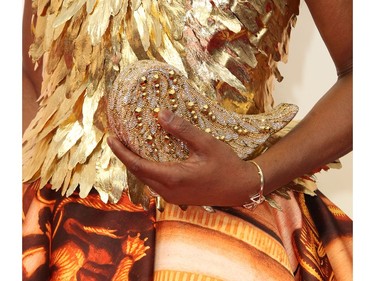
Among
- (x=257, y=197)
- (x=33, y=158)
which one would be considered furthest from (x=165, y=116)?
(x=33, y=158)

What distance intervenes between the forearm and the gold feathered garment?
0.24 ft

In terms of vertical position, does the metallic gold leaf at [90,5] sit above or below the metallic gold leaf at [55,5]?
above

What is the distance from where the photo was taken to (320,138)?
0.87 metres

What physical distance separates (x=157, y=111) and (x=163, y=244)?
0.15 meters

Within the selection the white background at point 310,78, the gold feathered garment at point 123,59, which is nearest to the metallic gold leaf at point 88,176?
the gold feathered garment at point 123,59

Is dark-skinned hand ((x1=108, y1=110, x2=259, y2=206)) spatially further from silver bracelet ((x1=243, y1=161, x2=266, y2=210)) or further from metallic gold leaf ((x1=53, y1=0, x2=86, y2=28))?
metallic gold leaf ((x1=53, y1=0, x2=86, y2=28))

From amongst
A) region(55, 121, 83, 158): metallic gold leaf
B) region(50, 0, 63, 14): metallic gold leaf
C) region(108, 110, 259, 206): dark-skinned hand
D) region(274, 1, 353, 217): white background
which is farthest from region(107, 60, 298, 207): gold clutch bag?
region(274, 1, 353, 217): white background

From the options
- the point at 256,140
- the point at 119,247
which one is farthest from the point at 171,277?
the point at 256,140

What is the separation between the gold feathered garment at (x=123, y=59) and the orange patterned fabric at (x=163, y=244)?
29 millimetres

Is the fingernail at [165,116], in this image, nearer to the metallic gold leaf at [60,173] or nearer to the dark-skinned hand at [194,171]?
the dark-skinned hand at [194,171]

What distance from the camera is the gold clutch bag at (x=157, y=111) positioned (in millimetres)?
757

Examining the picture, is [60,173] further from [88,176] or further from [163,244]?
[163,244]

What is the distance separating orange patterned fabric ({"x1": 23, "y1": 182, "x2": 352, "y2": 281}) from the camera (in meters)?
0.80
